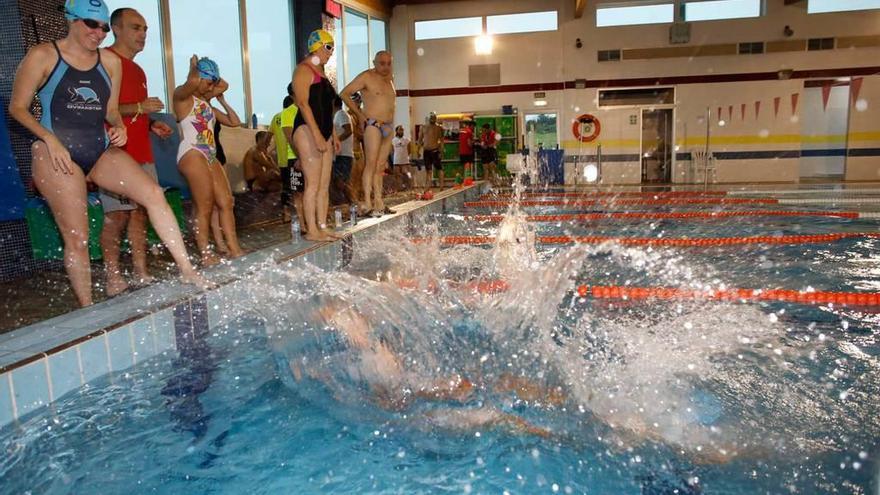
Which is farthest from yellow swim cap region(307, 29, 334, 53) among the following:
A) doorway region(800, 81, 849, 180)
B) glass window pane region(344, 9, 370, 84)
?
doorway region(800, 81, 849, 180)

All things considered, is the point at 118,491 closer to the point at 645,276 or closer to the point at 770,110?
the point at 645,276

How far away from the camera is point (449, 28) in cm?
1728

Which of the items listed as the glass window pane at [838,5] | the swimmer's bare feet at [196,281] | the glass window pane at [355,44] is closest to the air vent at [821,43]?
the glass window pane at [838,5]

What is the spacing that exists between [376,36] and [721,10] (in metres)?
9.18

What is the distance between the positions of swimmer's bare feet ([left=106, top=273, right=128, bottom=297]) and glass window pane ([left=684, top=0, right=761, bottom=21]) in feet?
54.4

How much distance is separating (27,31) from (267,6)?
19.3 ft

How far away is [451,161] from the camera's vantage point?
17062mm

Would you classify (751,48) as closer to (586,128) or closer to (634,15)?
(634,15)

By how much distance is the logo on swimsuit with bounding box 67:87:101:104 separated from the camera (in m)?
2.91

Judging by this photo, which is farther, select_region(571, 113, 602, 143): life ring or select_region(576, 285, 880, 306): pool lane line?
select_region(571, 113, 602, 143): life ring

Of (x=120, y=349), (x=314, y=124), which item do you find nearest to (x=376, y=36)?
(x=314, y=124)

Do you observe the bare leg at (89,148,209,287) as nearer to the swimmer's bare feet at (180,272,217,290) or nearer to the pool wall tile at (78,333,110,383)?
the swimmer's bare feet at (180,272,217,290)

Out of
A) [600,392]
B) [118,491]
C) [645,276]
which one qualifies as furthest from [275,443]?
[645,276]

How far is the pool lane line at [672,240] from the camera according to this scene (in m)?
5.61
